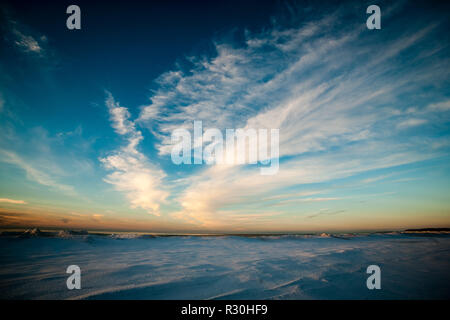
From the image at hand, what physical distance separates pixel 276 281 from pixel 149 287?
3169mm

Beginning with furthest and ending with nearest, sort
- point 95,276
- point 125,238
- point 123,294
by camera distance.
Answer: point 125,238 → point 95,276 → point 123,294

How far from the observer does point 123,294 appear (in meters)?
3.73

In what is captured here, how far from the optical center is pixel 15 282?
4301mm

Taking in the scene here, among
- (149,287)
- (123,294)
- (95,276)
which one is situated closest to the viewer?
(123,294)

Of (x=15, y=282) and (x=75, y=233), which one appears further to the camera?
(x=75, y=233)

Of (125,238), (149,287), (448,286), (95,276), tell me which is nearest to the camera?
(149,287)

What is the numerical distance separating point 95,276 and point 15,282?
65.6 inches

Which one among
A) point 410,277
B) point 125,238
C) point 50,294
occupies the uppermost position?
point 50,294

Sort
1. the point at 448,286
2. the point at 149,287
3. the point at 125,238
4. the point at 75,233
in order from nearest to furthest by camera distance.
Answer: the point at 149,287, the point at 448,286, the point at 75,233, the point at 125,238

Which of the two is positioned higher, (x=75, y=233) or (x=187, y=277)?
(x=187, y=277)
